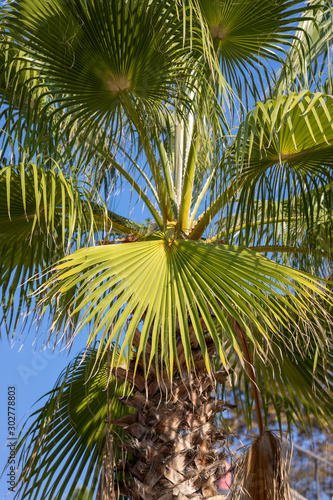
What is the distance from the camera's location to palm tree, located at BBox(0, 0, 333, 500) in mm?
2029

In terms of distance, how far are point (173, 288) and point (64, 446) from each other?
163 cm

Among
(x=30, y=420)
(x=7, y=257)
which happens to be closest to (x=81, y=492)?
(x=30, y=420)

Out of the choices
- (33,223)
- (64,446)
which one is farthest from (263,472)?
(33,223)

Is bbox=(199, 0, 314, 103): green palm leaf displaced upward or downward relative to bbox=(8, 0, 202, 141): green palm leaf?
upward

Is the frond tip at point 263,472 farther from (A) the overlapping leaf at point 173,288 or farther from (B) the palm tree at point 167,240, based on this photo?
(A) the overlapping leaf at point 173,288

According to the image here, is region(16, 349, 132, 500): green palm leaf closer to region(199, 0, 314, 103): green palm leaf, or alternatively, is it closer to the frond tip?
the frond tip

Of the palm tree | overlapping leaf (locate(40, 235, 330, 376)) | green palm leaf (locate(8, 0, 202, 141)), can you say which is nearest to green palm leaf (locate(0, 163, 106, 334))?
the palm tree

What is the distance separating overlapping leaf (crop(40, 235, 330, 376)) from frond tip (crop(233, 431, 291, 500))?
2.89ft

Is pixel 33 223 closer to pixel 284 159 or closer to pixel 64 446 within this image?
pixel 284 159

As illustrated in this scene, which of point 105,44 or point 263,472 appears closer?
point 105,44

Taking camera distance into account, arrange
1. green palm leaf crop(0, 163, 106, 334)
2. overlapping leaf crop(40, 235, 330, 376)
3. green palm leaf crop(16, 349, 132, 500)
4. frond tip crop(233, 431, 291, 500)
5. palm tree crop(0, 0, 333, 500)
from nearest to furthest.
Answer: overlapping leaf crop(40, 235, 330, 376) → palm tree crop(0, 0, 333, 500) → green palm leaf crop(0, 163, 106, 334) → frond tip crop(233, 431, 291, 500) → green palm leaf crop(16, 349, 132, 500)

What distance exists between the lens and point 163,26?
243 cm

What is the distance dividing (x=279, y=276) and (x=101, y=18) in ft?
4.42

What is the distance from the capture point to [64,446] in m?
3.14
